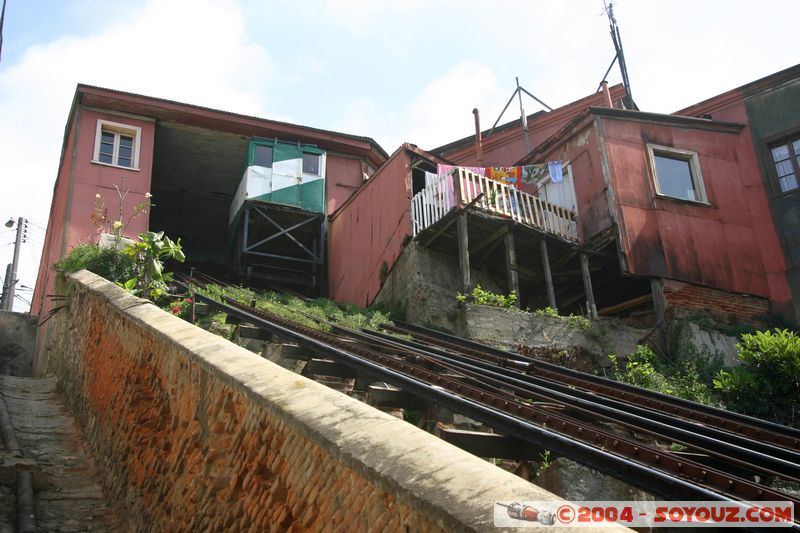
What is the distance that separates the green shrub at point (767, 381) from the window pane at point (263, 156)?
11964 mm

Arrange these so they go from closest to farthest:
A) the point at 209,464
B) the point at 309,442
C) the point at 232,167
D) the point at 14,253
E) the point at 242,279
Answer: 1. the point at 309,442
2. the point at 209,464
3. the point at 242,279
4. the point at 232,167
5. the point at 14,253

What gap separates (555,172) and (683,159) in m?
2.68

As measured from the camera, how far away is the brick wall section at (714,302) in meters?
13.2

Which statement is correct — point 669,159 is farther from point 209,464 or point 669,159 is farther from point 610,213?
point 209,464

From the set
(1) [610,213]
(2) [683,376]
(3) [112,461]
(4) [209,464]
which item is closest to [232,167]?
(1) [610,213]

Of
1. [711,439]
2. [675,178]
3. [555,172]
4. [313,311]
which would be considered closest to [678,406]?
[711,439]

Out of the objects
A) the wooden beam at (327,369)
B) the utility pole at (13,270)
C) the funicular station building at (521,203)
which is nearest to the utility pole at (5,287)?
the utility pole at (13,270)

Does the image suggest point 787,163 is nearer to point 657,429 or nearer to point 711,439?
point 657,429

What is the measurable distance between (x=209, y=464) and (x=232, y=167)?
1652 cm

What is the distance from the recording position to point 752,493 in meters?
3.45

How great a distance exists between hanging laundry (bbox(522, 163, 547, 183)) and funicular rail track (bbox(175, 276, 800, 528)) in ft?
29.4

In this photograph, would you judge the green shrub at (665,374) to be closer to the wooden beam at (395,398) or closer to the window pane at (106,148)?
the wooden beam at (395,398)

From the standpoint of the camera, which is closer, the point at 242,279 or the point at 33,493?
the point at 33,493

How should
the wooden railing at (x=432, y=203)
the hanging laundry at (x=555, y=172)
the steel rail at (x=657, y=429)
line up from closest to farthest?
1. the steel rail at (x=657, y=429)
2. the wooden railing at (x=432, y=203)
3. the hanging laundry at (x=555, y=172)
